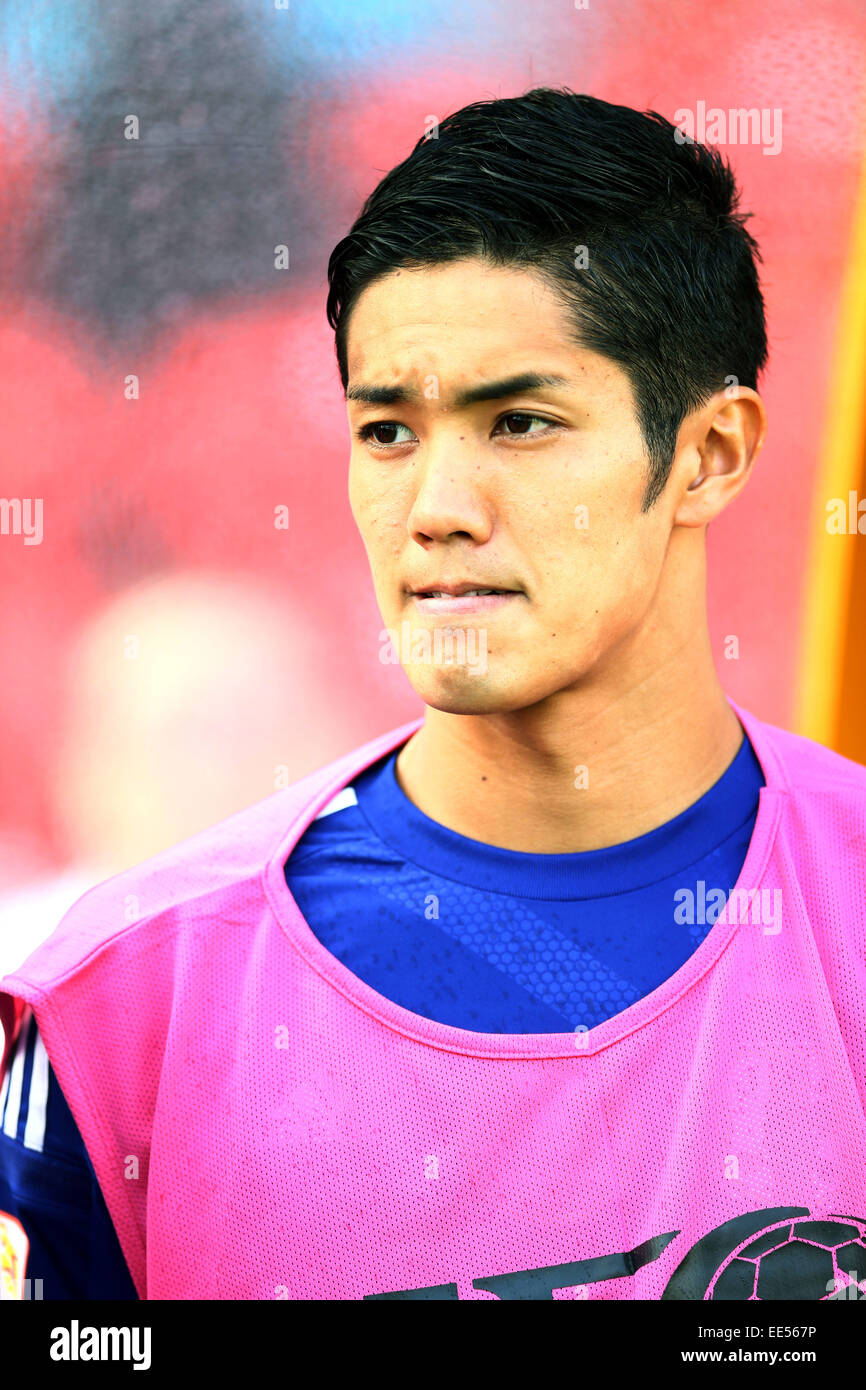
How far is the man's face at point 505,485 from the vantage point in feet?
5.20

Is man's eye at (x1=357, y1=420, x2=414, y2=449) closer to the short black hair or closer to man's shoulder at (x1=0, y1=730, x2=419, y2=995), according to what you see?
the short black hair

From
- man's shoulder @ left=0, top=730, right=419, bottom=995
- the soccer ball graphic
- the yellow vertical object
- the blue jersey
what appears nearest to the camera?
the soccer ball graphic

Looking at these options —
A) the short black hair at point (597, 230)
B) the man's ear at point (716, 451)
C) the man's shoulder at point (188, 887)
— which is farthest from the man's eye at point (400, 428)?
the man's shoulder at point (188, 887)

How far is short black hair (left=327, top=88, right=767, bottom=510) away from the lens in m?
1.61

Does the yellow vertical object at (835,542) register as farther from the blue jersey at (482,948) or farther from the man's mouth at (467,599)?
the man's mouth at (467,599)

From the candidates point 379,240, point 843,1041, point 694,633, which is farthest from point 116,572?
point 843,1041

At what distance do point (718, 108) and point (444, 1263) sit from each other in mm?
1903

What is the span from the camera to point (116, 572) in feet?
8.09

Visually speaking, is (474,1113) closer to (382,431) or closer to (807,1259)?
(807,1259)

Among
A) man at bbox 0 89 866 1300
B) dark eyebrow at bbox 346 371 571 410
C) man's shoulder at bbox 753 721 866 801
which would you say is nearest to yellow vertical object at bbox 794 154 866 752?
man's shoulder at bbox 753 721 866 801

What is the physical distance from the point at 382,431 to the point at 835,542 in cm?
120

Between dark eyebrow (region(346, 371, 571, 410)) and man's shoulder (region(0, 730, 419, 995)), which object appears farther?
man's shoulder (region(0, 730, 419, 995))

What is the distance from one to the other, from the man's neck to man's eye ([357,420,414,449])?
0.37 m

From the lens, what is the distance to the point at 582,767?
176 cm
